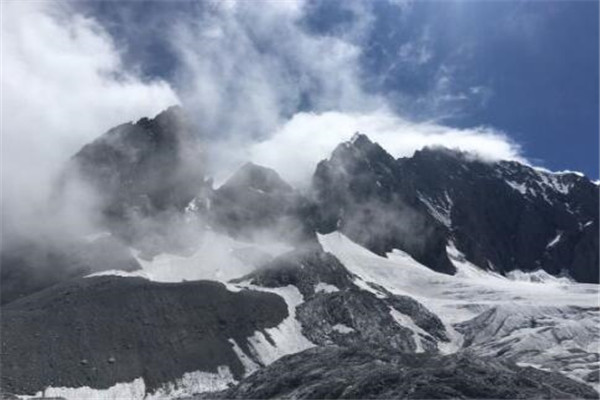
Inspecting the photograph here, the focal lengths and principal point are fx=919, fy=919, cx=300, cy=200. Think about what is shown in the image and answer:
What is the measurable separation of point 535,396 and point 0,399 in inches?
4562

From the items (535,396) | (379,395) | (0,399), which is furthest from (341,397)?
(0,399)

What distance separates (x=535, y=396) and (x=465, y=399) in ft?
53.2

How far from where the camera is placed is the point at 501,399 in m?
197

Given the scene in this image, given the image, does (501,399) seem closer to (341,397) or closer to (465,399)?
(465,399)

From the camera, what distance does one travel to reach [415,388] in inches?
7751

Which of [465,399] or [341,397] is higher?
[341,397]

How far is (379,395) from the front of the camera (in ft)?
648

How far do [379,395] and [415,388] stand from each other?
7.86m

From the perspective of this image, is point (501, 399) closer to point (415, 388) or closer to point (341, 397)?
point (415, 388)

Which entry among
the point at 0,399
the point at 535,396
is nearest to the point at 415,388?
the point at 535,396

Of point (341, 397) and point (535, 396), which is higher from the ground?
point (341, 397)

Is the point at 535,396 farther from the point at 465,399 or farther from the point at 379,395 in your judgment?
the point at 379,395

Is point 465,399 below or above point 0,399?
below

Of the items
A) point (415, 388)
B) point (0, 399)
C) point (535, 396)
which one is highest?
point (0, 399)
